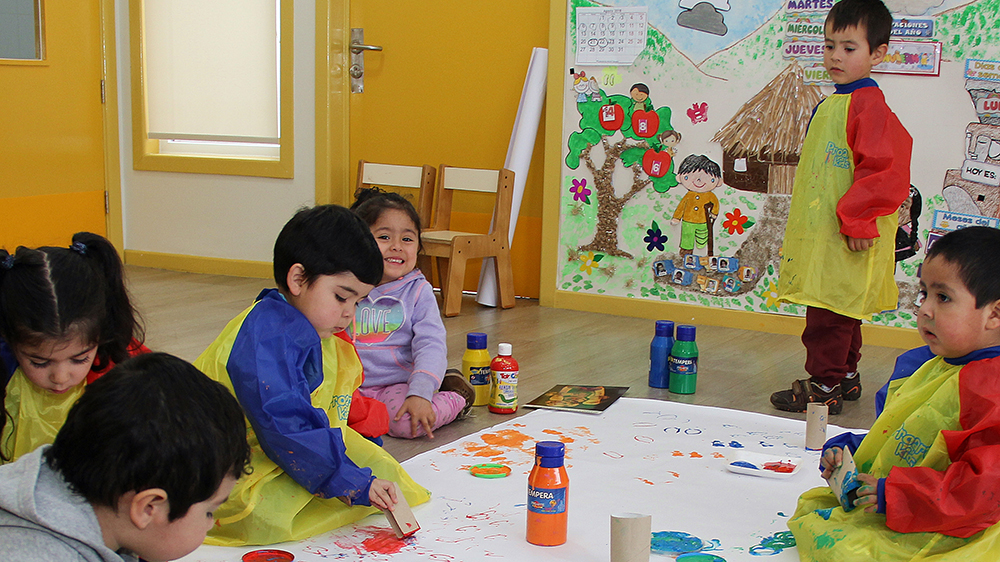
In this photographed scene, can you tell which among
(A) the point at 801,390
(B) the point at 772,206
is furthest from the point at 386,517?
(B) the point at 772,206

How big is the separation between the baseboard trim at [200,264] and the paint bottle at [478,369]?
2.33 meters

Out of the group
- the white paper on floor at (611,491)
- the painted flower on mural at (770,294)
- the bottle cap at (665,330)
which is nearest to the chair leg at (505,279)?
the painted flower on mural at (770,294)

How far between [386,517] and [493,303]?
2.58 m

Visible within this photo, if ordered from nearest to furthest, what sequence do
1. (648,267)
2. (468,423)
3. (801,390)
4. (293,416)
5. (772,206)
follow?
(293,416)
(468,423)
(801,390)
(772,206)
(648,267)

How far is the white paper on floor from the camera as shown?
1.70 metres

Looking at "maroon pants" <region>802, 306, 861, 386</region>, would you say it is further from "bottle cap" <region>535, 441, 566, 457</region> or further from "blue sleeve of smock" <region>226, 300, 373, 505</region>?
"blue sleeve of smock" <region>226, 300, 373, 505</region>

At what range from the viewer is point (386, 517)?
176cm

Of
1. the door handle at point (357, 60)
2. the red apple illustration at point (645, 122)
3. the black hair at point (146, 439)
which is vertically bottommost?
the black hair at point (146, 439)

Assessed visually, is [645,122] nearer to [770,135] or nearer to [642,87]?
[642,87]

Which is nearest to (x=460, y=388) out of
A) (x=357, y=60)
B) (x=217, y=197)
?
(x=357, y=60)

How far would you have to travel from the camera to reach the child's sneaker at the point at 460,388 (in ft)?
8.43

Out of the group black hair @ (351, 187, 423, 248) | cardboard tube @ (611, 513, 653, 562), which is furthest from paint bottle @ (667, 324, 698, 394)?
cardboard tube @ (611, 513, 653, 562)

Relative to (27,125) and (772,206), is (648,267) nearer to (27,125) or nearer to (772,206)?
(772,206)

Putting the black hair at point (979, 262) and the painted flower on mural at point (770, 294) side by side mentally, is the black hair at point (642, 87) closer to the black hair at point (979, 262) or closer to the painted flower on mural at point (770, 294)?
the painted flower on mural at point (770, 294)
